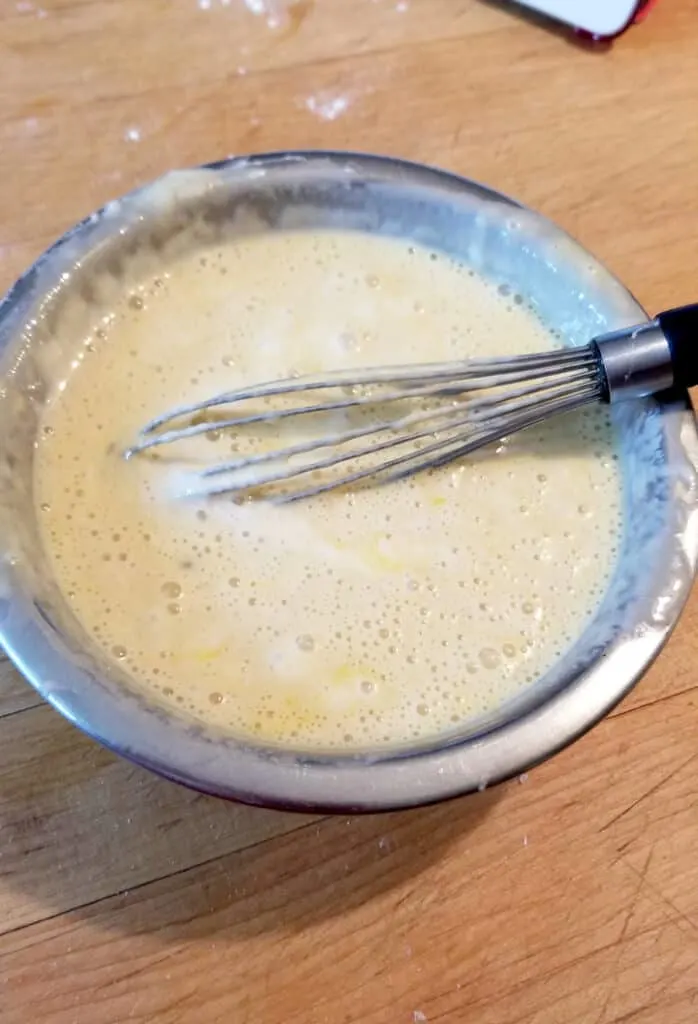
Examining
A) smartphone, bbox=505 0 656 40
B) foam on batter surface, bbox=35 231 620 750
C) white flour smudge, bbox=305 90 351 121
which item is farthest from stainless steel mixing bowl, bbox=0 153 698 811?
smartphone, bbox=505 0 656 40

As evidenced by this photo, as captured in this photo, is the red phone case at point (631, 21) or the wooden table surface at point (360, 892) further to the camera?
the red phone case at point (631, 21)

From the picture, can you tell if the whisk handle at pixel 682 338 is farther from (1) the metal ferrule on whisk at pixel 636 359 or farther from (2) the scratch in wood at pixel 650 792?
(2) the scratch in wood at pixel 650 792

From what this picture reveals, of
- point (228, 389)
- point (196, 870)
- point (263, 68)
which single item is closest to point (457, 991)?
point (196, 870)

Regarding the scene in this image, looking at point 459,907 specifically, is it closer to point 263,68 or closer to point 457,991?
point 457,991

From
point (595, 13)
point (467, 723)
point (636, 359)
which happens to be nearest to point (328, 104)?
point (595, 13)

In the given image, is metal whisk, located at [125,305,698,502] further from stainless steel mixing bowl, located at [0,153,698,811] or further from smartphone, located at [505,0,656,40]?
smartphone, located at [505,0,656,40]

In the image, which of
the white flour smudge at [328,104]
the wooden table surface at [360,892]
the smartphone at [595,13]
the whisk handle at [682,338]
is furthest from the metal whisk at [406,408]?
the smartphone at [595,13]

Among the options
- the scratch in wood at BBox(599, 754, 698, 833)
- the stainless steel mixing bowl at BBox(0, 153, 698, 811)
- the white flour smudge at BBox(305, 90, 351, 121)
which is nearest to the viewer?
the stainless steel mixing bowl at BBox(0, 153, 698, 811)
